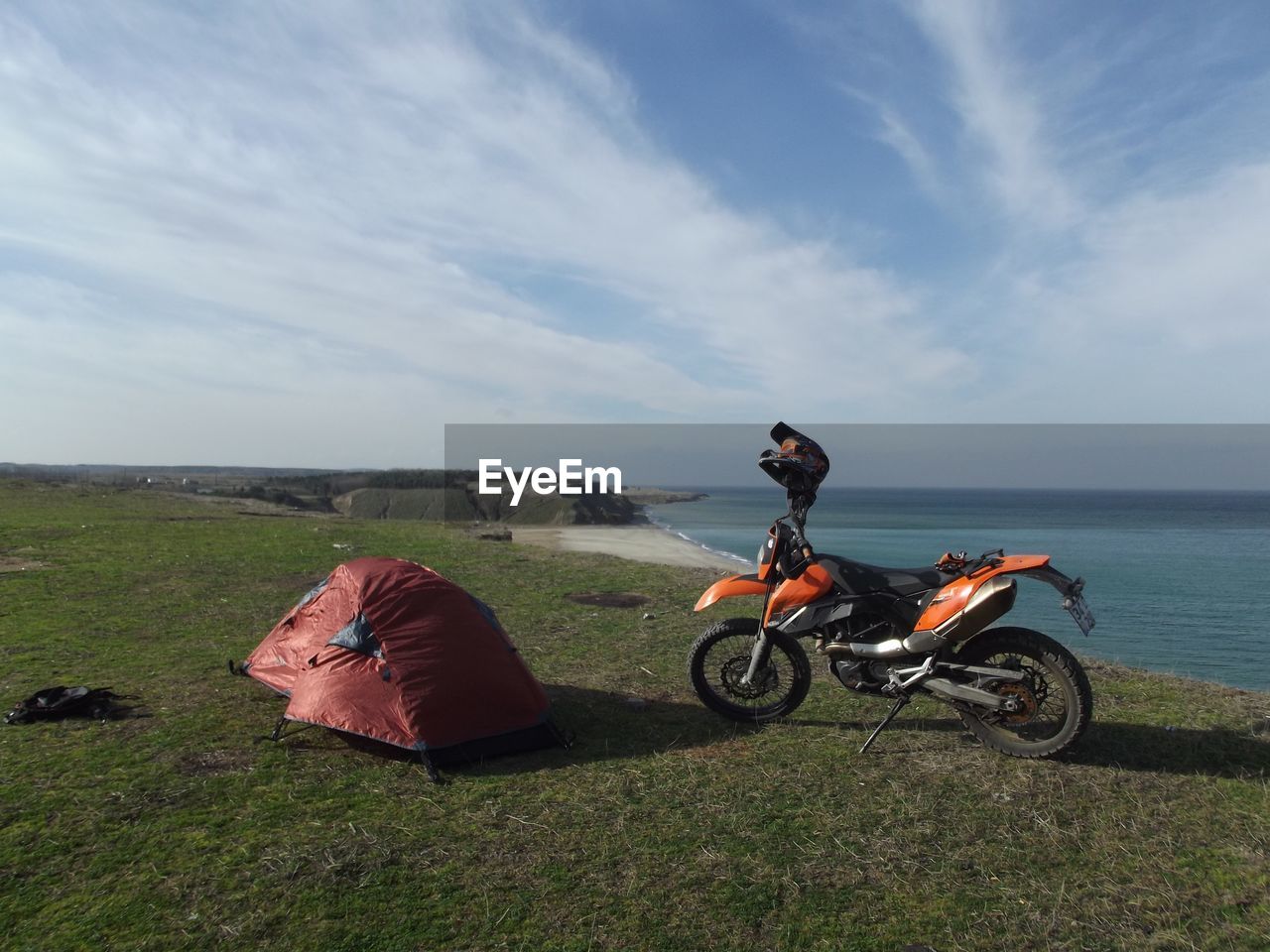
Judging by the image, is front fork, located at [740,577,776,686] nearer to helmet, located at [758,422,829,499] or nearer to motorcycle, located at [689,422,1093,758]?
motorcycle, located at [689,422,1093,758]

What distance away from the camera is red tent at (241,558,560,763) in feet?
18.0

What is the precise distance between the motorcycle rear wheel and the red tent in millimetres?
3235

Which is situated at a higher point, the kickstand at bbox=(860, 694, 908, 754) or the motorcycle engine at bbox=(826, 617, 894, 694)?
the motorcycle engine at bbox=(826, 617, 894, 694)

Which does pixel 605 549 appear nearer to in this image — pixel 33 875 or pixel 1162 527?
pixel 33 875

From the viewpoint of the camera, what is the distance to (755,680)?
6.45 metres

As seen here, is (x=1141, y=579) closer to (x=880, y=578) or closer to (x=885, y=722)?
(x=880, y=578)

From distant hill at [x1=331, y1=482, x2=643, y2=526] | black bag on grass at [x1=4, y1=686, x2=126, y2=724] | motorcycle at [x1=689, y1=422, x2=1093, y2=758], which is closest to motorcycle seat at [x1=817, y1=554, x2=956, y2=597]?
motorcycle at [x1=689, y1=422, x2=1093, y2=758]

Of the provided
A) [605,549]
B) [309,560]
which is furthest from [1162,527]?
[309,560]

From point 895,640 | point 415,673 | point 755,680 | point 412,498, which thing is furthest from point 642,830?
point 412,498

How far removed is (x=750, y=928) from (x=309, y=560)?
15206 millimetres

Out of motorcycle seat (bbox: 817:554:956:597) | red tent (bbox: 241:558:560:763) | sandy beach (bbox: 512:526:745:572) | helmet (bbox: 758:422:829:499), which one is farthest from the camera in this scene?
sandy beach (bbox: 512:526:745:572)

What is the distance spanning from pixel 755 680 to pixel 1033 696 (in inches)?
81.7

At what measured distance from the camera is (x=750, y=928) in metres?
3.50

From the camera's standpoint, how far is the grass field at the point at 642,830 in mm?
3508
